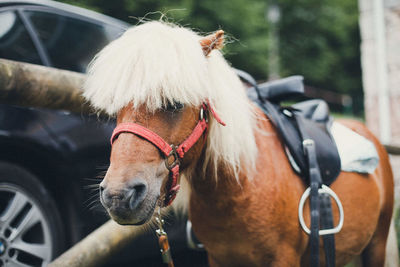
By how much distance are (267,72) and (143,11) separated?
1105cm

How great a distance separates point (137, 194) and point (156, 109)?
34 centimetres

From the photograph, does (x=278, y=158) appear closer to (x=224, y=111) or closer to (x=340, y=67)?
(x=224, y=111)

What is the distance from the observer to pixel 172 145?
152cm

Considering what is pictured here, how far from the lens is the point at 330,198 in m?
2.05

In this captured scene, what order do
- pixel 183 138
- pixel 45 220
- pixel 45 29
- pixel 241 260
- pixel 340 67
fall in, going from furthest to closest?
1. pixel 340 67
2. pixel 45 29
3. pixel 45 220
4. pixel 241 260
5. pixel 183 138

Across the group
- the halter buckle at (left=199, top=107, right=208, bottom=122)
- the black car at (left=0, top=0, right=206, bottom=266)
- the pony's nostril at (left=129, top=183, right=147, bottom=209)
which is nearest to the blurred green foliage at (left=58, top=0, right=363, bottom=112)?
the black car at (left=0, top=0, right=206, bottom=266)

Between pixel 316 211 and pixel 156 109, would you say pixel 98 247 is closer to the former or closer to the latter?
pixel 156 109

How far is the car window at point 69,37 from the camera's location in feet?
8.68

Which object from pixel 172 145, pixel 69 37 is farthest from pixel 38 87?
pixel 69 37

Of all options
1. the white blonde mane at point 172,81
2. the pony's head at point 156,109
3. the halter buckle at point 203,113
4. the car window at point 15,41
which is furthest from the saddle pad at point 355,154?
the car window at point 15,41

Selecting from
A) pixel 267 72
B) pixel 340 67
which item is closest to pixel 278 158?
pixel 267 72

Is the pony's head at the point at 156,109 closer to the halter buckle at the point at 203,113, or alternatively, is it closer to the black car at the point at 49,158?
the halter buckle at the point at 203,113

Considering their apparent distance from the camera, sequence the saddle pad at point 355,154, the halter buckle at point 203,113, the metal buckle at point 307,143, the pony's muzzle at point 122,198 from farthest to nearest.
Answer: the saddle pad at point 355,154 → the metal buckle at point 307,143 → the halter buckle at point 203,113 → the pony's muzzle at point 122,198

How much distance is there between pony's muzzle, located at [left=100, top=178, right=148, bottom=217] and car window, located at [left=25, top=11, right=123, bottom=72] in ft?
5.33
